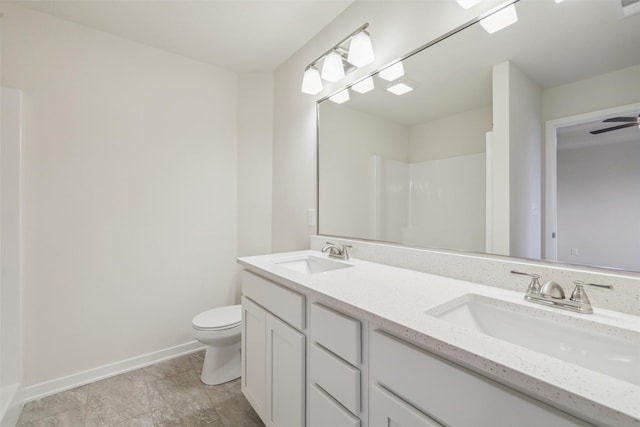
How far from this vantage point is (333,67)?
1643 mm

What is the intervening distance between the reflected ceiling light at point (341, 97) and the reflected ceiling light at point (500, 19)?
2.62 feet

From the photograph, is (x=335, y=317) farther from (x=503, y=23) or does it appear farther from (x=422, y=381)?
(x=503, y=23)

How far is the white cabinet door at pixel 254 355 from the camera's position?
51.1 inches

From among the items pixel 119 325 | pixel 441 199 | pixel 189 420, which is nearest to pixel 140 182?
pixel 119 325

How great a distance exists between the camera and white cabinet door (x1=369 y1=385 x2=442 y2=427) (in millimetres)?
643

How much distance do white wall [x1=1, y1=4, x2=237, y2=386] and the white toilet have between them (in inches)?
20.9

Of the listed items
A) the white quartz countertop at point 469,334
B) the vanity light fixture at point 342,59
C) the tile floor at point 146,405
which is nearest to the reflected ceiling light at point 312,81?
the vanity light fixture at point 342,59

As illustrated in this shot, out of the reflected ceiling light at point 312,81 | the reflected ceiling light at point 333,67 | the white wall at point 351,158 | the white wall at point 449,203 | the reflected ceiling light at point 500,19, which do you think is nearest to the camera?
the reflected ceiling light at point 500,19

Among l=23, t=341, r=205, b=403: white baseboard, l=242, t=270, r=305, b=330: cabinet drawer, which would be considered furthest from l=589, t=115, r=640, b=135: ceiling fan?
l=23, t=341, r=205, b=403: white baseboard

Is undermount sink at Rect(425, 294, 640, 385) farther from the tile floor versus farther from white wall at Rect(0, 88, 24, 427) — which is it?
white wall at Rect(0, 88, 24, 427)

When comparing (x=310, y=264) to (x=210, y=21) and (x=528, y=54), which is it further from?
(x=210, y=21)

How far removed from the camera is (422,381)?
64 centimetres

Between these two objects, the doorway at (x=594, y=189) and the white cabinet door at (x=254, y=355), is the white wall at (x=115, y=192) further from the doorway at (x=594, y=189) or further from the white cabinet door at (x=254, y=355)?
the doorway at (x=594, y=189)

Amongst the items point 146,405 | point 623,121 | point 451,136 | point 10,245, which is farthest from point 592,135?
point 10,245
